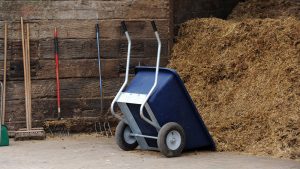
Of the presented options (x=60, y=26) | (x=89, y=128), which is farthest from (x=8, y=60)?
(x=89, y=128)

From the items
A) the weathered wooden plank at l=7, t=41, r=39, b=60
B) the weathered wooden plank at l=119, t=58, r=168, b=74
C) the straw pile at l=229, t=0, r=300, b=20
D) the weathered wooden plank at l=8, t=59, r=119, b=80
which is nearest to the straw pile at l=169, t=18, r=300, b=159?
the weathered wooden plank at l=119, t=58, r=168, b=74

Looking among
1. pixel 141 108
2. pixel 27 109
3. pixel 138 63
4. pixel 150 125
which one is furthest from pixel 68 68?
pixel 141 108

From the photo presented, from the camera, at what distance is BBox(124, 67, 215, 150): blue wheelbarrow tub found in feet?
28.2

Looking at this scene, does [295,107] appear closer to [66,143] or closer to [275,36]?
[275,36]

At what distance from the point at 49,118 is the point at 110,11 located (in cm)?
190

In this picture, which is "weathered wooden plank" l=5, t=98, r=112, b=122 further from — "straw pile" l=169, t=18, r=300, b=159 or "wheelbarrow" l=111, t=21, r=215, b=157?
"wheelbarrow" l=111, t=21, r=215, b=157

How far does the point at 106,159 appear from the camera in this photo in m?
8.57

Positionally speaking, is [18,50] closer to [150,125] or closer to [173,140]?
[150,125]

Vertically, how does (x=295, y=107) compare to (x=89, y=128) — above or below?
above

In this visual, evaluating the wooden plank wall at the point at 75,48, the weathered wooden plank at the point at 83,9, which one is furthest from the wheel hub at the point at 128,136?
the weathered wooden plank at the point at 83,9

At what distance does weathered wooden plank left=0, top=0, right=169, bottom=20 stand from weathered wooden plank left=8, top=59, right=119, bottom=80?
680mm

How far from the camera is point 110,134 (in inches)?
420

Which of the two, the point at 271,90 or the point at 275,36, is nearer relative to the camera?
the point at 271,90

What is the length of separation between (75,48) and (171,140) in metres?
2.85
